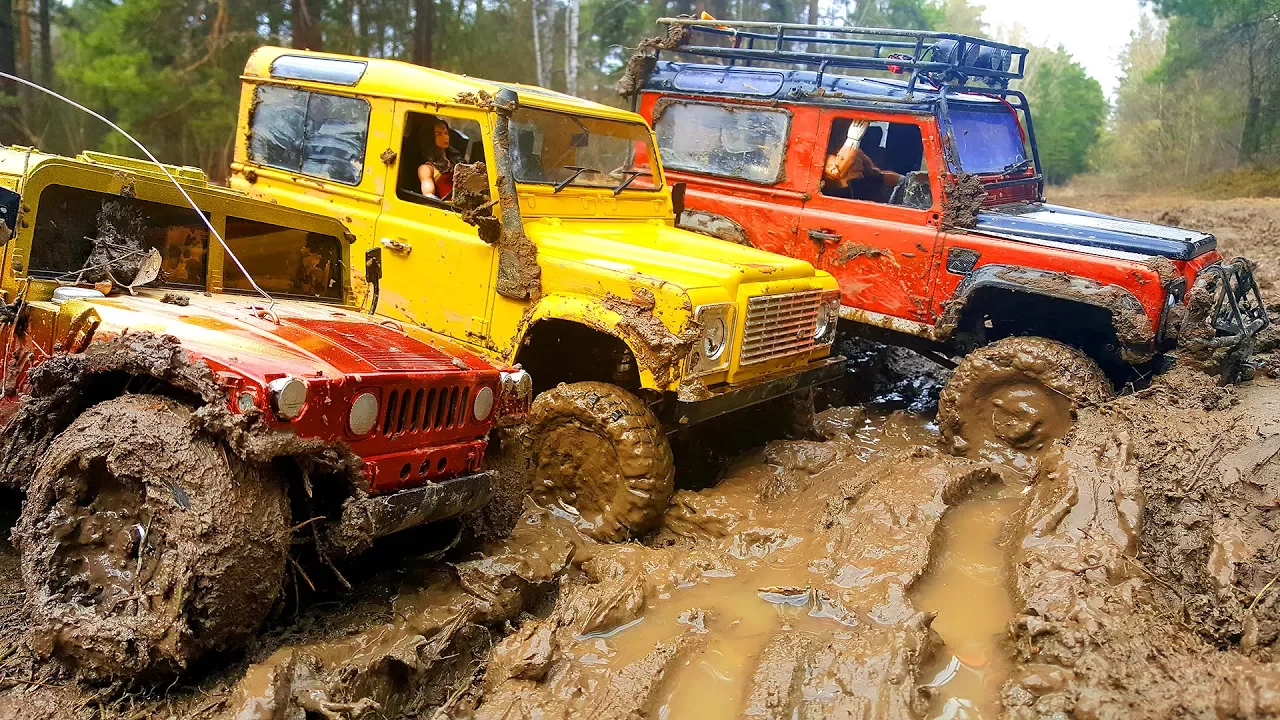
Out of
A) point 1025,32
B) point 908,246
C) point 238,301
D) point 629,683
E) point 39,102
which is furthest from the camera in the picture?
point 1025,32

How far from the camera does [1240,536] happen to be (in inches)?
149

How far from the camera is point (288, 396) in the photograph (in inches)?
121

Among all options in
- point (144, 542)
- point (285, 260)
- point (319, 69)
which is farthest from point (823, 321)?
point (144, 542)

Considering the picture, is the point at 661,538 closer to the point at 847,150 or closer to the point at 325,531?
the point at 325,531

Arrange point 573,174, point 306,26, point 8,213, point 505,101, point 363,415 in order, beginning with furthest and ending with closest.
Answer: point 306,26
point 573,174
point 505,101
point 8,213
point 363,415

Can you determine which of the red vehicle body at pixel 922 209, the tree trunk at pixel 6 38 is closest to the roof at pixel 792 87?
the red vehicle body at pixel 922 209

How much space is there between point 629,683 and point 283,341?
5.74 feet

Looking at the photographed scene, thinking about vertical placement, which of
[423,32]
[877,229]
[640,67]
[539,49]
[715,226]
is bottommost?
[715,226]

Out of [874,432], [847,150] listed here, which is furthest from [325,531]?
[847,150]

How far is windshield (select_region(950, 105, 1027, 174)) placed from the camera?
6785mm

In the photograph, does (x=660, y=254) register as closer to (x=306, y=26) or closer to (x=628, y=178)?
(x=628, y=178)

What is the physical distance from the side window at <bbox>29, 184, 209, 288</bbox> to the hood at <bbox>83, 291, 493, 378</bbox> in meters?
0.20

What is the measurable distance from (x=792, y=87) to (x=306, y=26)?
955cm

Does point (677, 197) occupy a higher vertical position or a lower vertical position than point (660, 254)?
higher
